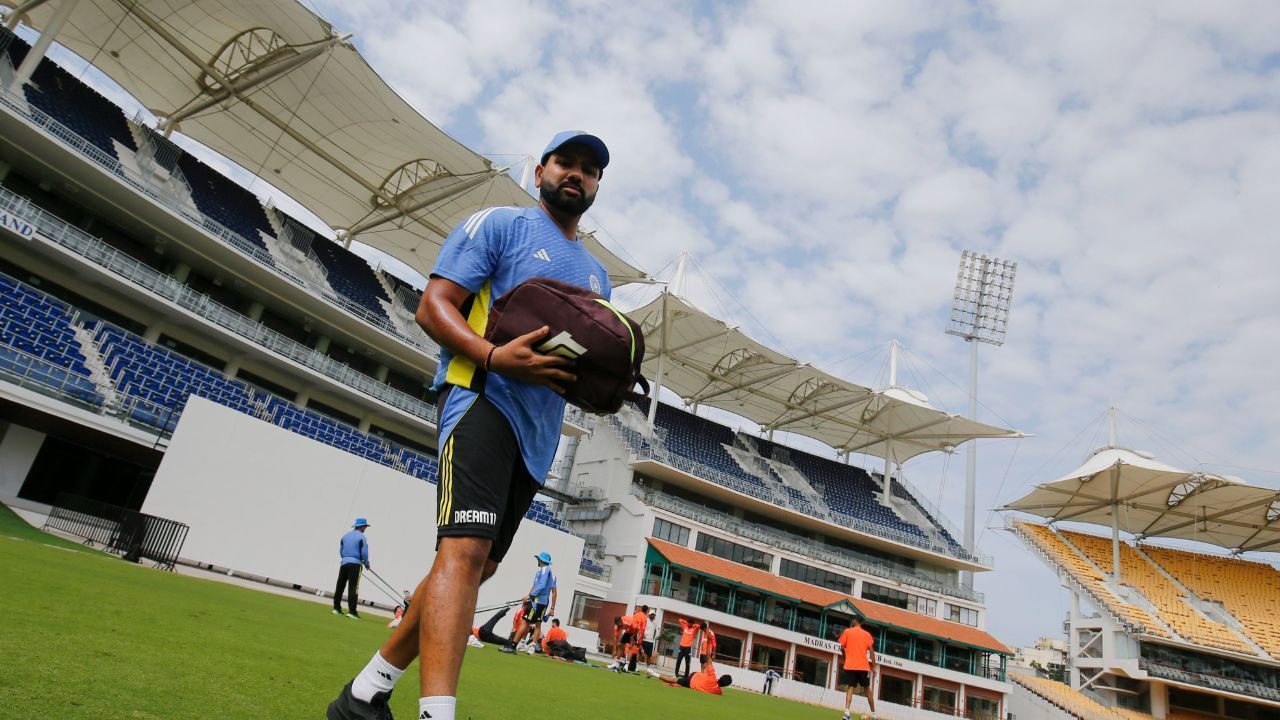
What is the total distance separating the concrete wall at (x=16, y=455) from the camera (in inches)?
595

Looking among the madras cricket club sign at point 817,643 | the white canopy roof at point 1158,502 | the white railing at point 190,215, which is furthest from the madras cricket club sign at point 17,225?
the white canopy roof at point 1158,502

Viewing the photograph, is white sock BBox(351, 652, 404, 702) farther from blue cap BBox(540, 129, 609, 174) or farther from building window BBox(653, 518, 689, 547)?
building window BBox(653, 518, 689, 547)

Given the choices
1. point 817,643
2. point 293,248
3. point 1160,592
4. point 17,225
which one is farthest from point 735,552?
point 17,225

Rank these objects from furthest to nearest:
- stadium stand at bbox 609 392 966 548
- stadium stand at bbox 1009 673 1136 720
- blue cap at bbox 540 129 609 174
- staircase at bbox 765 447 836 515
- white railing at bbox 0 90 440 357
A: staircase at bbox 765 447 836 515 < stadium stand at bbox 609 392 966 548 < stadium stand at bbox 1009 673 1136 720 < white railing at bbox 0 90 440 357 < blue cap at bbox 540 129 609 174

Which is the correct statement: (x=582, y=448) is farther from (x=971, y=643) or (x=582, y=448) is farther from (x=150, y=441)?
(x=150, y=441)

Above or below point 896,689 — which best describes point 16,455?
above

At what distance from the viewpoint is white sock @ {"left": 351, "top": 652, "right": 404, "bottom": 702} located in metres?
1.89

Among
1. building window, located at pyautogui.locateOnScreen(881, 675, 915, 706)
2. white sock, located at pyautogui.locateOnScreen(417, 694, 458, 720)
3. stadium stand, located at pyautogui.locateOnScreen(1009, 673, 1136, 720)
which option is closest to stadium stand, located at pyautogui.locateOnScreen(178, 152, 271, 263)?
white sock, located at pyautogui.locateOnScreen(417, 694, 458, 720)

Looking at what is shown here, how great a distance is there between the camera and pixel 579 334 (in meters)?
1.88

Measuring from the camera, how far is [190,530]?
1330 cm

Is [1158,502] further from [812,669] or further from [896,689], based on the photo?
[812,669]

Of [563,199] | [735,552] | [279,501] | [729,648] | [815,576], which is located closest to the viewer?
[563,199]

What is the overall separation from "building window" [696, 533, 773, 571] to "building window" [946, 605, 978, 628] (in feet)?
33.3

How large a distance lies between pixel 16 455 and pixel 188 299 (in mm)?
6953
